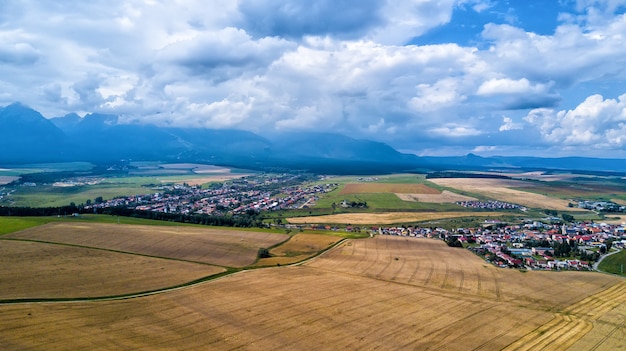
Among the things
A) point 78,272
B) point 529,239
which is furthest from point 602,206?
point 78,272

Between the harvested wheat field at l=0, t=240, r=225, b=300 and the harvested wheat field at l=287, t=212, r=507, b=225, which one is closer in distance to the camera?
the harvested wheat field at l=0, t=240, r=225, b=300

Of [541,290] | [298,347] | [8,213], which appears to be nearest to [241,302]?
[298,347]

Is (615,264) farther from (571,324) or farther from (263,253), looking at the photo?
(263,253)

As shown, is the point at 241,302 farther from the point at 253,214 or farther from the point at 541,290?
the point at 253,214

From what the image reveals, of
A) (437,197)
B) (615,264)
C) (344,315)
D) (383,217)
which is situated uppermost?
(437,197)

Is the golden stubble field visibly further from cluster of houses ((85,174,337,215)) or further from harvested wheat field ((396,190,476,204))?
harvested wheat field ((396,190,476,204))

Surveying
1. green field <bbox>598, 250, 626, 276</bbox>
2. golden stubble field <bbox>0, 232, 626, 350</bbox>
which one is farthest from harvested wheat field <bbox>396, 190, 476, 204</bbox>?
golden stubble field <bbox>0, 232, 626, 350</bbox>
